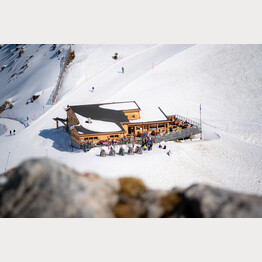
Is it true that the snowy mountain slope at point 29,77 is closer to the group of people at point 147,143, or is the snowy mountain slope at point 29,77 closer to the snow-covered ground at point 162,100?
the snow-covered ground at point 162,100

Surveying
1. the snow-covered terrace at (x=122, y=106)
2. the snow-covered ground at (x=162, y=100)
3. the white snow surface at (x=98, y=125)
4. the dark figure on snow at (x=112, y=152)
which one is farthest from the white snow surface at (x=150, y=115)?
the dark figure on snow at (x=112, y=152)

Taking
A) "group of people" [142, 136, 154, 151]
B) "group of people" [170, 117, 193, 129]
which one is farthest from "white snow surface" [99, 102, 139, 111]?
"group of people" [142, 136, 154, 151]

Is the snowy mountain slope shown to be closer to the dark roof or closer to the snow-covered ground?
the snow-covered ground

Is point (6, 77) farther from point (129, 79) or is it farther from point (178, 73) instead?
point (178, 73)

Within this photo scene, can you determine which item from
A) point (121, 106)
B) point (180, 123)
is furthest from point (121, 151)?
point (180, 123)

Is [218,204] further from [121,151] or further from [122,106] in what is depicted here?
[122,106]

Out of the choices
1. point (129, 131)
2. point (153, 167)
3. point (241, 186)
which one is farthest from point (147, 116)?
point (241, 186)
